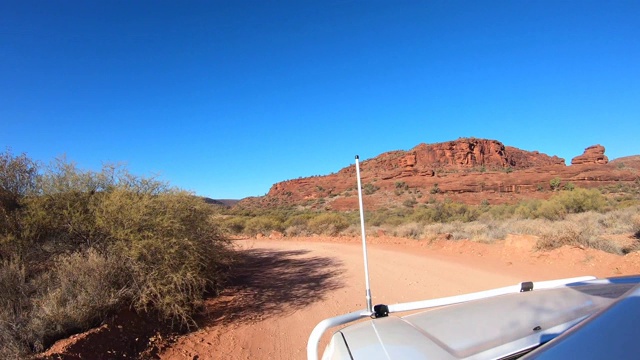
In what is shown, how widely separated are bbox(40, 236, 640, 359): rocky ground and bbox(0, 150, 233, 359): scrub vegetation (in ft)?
1.10

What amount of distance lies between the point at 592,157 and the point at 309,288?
73011 mm

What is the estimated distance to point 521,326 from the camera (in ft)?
6.99

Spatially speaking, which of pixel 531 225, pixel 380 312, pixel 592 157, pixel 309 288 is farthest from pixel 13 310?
pixel 592 157

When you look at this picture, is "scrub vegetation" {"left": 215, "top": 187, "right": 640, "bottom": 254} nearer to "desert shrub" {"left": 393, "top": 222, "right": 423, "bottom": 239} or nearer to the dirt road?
"desert shrub" {"left": 393, "top": 222, "right": 423, "bottom": 239}

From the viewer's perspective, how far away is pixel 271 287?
29.3ft

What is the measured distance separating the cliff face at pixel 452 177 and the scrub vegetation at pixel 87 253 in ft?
139

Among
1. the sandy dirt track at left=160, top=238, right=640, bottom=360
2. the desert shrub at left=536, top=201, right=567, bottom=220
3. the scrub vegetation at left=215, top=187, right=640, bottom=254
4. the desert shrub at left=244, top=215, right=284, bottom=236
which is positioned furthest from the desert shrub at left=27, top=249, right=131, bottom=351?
the desert shrub at left=536, top=201, right=567, bottom=220

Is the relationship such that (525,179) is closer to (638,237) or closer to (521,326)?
(638,237)

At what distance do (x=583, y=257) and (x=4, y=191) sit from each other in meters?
13.5

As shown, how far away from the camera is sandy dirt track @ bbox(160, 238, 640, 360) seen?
19.1 ft

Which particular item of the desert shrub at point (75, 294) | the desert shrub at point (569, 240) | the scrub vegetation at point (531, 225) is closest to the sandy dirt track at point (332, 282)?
the desert shrub at point (569, 240)

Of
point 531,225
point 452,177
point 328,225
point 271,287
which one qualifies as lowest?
point 271,287

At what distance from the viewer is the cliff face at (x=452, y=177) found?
5053 cm

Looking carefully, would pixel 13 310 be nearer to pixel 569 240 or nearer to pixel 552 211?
pixel 569 240
